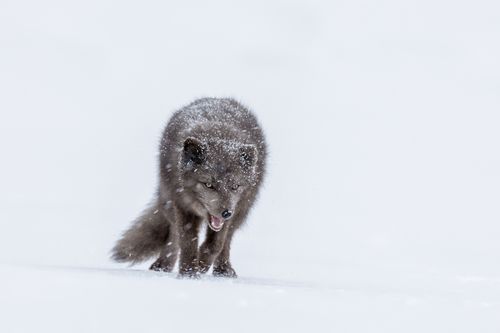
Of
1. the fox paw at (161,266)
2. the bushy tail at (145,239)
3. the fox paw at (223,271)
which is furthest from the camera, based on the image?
the bushy tail at (145,239)

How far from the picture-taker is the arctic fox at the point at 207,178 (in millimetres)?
8117

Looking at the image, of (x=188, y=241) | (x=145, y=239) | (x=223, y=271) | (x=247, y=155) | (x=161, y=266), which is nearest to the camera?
(x=247, y=155)

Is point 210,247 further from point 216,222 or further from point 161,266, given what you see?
point 161,266

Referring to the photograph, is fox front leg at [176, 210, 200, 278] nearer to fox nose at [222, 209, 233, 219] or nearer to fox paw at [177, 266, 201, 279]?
fox paw at [177, 266, 201, 279]

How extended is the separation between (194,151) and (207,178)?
0.30 meters

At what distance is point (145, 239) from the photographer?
10172 mm

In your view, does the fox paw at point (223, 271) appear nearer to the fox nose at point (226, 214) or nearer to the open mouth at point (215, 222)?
the open mouth at point (215, 222)

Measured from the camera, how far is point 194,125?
28.7ft

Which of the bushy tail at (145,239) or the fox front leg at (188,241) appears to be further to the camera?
the bushy tail at (145,239)

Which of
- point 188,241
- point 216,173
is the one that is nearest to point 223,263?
point 188,241

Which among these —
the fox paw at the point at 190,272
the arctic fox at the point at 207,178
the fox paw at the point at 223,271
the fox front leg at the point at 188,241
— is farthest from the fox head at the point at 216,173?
the fox paw at the point at 223,271

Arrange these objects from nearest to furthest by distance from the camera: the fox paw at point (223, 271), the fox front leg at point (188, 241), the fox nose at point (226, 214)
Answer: the fox nose at point (226, 214) < the fox front leg at point (188, 241) < the fox paw at point (223, 271)

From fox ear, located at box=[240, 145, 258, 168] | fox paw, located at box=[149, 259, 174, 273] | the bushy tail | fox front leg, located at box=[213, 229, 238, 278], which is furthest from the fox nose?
the bushy tail

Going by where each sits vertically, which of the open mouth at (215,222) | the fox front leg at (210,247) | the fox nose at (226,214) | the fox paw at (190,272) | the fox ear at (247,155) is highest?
the fox ear at (247,155)
